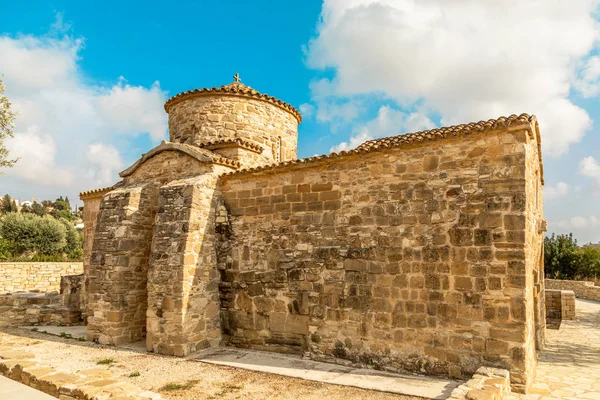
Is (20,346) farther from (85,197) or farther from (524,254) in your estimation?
(524,254)

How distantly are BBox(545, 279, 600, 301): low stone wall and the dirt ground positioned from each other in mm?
18330

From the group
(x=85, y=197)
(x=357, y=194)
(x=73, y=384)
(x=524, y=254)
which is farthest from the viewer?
(x=85, y=197)

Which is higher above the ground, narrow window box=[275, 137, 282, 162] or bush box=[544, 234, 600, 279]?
narrow window box=[275, 137, 282, 162]

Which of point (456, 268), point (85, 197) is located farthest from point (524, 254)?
point (85, 197)

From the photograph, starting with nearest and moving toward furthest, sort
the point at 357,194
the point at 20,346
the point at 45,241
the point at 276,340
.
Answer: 1. the point at 357,194
2. the point at 276,340
3. the point at 20,346
4. the point at 45,241

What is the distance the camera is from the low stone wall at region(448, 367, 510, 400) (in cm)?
440

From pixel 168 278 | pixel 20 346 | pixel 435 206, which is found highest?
pixel 435 206

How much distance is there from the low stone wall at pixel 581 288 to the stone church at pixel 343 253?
13.2 m

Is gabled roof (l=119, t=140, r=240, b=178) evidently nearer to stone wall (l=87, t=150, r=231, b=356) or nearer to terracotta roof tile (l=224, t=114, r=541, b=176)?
stone wall (l=87, t=150, r=231, b=356)

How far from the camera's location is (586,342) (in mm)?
9062

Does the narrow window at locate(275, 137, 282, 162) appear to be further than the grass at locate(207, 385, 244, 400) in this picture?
Yes

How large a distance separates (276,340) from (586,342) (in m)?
7.24

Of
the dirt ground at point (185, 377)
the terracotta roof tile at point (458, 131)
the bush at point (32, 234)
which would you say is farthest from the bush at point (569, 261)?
the bush at point (32, 234)

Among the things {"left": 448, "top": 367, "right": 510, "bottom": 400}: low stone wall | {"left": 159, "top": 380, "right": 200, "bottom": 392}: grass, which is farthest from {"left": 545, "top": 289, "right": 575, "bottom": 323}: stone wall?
{"left": 159, "top": 380, "right": 200, "bottom": 392}: grass
